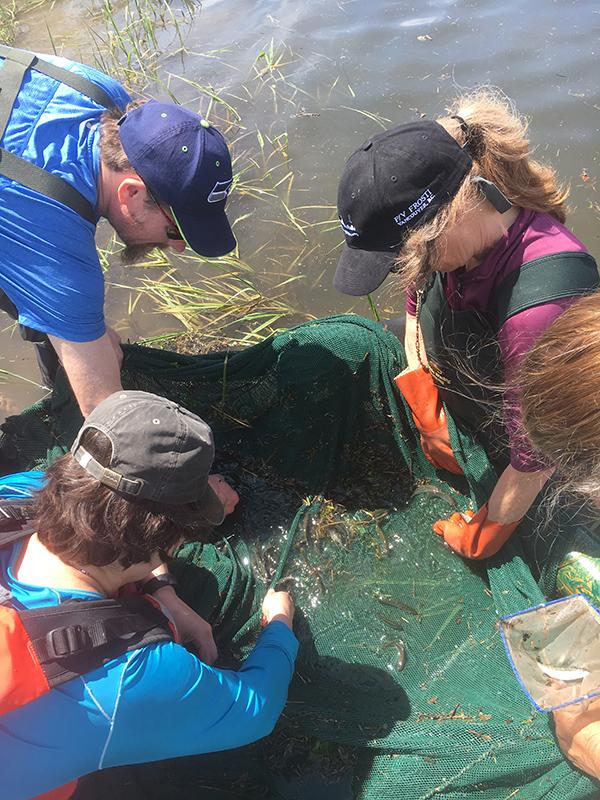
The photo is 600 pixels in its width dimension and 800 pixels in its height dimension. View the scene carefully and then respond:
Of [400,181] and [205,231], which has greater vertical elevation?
[400,181]

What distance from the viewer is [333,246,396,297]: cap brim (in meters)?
1.93

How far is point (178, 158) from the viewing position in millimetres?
1930

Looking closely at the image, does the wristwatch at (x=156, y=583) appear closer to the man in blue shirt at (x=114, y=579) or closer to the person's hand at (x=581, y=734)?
the man in blue shirt at (x=114, y=579)

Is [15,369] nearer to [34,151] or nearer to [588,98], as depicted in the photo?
[34,151]

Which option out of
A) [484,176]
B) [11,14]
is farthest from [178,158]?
[11,14]

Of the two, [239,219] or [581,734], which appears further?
[239,219]

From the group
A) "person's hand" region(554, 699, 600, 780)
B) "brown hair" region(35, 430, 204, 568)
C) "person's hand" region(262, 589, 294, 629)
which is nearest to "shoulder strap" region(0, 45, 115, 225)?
Answer: "brown hair" region(35, 430, 204, 568)

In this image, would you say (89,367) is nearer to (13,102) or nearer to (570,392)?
(13,102)

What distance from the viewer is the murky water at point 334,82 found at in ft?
12.3

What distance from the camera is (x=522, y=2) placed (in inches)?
207

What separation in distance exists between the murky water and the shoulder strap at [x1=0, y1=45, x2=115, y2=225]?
64.0 inches

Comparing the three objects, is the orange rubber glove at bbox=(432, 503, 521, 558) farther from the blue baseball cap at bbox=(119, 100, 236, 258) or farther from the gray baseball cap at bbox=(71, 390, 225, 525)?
the blue baseball cap at bbox=(119, 100, 236, 258)

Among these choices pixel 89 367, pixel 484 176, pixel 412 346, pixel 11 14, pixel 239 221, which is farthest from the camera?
pixel 11 14

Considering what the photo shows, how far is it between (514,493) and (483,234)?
814mm
